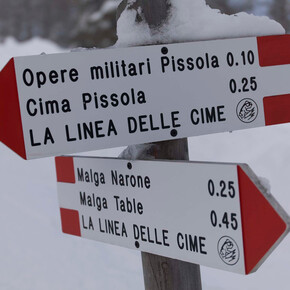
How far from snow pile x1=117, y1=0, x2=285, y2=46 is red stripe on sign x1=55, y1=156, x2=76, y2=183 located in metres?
0.51

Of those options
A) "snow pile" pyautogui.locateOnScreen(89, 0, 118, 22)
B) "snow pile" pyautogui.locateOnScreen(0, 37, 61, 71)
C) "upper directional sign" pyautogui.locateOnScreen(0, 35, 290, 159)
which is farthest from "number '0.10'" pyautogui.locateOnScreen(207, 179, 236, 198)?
"snow pile" pyautogui.locateOnScreen(89, 0, 118, 22)

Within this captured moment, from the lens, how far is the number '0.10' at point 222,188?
1.87 metres

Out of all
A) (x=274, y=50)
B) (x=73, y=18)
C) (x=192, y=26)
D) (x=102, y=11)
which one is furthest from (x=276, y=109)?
(x=73, y=18)

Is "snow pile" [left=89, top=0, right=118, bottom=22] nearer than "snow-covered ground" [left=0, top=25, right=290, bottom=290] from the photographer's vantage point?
No

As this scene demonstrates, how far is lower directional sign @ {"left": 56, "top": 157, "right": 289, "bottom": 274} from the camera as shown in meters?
1.81

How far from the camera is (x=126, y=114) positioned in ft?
6.75

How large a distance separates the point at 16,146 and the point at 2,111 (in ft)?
0.36

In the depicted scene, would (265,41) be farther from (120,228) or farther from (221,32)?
(120,228)

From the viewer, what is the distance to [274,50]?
2.24m

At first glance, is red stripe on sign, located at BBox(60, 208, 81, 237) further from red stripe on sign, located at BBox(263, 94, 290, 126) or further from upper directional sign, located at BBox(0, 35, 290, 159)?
red stripe on sign, located at BBox(263, 94, 290, 126)

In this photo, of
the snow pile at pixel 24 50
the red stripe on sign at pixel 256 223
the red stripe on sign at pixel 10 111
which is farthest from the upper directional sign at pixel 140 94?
the snow pile at pixel 24 50

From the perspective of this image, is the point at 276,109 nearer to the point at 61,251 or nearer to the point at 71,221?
the point at 71,221

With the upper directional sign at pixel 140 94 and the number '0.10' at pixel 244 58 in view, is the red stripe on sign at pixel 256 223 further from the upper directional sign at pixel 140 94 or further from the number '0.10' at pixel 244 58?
the number '0.10' at pixel 244 58

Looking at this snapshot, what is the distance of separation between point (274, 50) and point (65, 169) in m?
0.89
